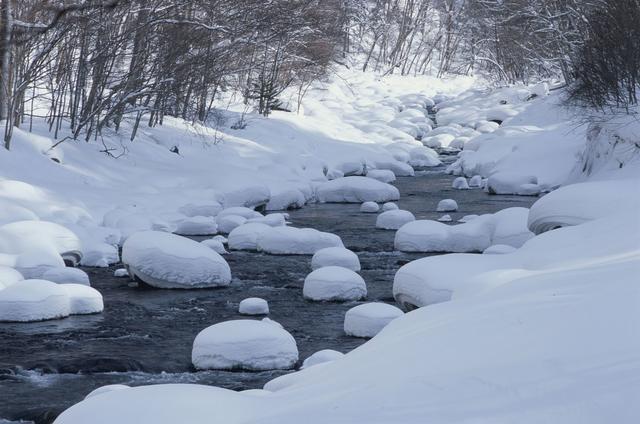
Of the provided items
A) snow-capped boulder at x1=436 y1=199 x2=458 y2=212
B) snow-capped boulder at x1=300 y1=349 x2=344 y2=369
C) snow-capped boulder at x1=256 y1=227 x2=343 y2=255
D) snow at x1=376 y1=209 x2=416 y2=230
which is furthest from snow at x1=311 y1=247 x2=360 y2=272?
snow-capped boulder at x1=436 y1=199 x2=458 y2=212

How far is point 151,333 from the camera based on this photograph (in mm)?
7531

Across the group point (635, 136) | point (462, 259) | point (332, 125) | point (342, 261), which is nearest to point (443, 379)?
point (462, 259)

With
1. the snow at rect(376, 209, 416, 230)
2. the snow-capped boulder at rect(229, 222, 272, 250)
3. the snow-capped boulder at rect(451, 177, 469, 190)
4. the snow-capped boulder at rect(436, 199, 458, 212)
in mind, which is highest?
the snow-capped boulder at rect(451, 177, 469, 190)

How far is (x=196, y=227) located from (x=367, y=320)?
5.54 meters

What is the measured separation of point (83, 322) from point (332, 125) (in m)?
19.9

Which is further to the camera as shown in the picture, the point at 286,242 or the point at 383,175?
the point at 383,175

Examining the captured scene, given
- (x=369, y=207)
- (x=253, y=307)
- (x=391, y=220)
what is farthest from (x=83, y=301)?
(x=369, y=207)

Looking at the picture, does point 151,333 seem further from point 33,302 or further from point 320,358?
point 320,358

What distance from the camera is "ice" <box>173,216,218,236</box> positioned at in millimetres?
12391

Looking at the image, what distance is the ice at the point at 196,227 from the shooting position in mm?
12391

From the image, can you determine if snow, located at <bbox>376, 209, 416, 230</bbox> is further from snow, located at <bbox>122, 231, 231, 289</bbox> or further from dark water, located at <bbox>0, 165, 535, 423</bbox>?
snow, located at <bbox>122, 231, 231, 289</bbox>

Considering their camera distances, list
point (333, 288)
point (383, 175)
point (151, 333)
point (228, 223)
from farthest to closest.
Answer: point (383, 175) → point (228, 223) → point (333, 288) → point (151, 333)

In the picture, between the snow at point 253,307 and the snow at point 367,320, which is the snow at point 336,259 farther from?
the snow at point 367,320

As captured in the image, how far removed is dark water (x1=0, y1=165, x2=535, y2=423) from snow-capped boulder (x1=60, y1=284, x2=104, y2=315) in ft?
0.38
